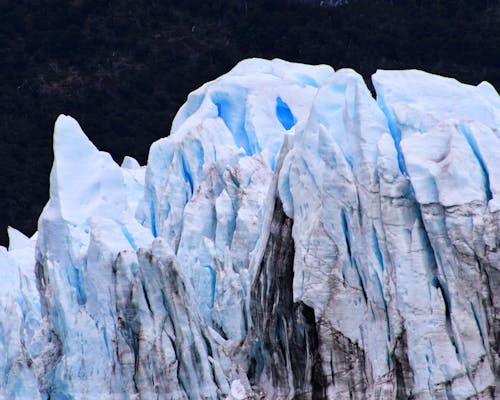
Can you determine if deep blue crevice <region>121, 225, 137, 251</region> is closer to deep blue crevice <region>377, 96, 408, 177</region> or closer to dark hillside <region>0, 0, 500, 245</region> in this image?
deep blue crevice <region>377, 96, 408, 177</region>

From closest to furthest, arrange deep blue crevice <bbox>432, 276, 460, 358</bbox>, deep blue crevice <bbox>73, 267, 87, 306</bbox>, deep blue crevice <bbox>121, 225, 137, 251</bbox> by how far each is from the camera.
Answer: deep blue crevice <bbox>432, 276, 460, 358</bbox> < deep blue crevice <bbox>121, 225, 137, 251</bbox> < deep blue crevice <bbox>73, 267, 87, 306</bbox>

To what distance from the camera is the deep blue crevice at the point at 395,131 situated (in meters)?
23.3

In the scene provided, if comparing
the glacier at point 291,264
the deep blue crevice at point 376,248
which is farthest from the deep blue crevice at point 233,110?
the deep blue crevice at point 376,248

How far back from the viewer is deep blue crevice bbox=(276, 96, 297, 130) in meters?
30.5

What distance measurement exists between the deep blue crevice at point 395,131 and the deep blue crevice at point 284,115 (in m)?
5.72

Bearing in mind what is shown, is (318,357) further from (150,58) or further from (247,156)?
(150,58)

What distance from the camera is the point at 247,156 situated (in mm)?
28578

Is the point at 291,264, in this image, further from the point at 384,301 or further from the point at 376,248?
the point at 384,301

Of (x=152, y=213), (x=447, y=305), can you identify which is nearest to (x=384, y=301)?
(x=447, y=305)

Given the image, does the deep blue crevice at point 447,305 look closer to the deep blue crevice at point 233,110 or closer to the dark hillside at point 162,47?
the deep blue crevice at point 233,110

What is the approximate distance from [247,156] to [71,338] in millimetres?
4798

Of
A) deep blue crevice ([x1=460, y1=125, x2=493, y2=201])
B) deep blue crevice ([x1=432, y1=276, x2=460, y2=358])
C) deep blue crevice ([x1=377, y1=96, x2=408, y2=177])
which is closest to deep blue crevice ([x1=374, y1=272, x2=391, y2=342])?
deep blue crevice ([x1=432, y1=276, x2=460, y2=358])

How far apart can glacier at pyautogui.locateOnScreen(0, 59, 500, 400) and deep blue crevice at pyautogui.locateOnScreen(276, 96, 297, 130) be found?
0.95 m

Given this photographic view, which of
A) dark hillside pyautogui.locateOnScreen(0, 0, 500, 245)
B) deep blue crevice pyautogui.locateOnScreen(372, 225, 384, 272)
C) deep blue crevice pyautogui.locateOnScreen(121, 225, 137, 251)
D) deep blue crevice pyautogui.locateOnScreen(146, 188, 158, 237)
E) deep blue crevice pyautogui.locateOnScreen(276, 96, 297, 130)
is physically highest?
dark hillside pyautogui.locateOnScreen(0, 0, 500, 245)
